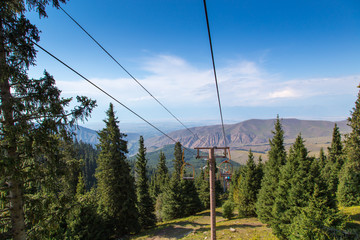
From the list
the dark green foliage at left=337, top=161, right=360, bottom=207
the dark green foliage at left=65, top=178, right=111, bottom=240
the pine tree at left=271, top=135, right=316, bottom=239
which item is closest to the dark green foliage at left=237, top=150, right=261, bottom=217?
the dark green foliage at left=337, top=161, right=360, bottom=207

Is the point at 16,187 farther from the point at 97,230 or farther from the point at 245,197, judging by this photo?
the point at 245,197

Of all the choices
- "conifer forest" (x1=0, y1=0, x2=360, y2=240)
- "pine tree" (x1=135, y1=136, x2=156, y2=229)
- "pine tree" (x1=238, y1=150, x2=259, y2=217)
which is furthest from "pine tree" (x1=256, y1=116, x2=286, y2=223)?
"pine tree" (x1=135, y1=136, x2=156, y2=229)

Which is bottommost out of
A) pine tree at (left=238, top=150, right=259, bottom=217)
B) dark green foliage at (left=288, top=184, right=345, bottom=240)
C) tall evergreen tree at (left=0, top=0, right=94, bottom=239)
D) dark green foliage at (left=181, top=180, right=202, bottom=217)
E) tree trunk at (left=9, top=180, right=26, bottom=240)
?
dark green foliage at (left=181, top=180, right=202, bottom=217)

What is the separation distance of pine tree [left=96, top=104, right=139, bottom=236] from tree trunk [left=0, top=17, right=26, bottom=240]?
17113mm

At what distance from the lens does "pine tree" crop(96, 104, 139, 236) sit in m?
23.2

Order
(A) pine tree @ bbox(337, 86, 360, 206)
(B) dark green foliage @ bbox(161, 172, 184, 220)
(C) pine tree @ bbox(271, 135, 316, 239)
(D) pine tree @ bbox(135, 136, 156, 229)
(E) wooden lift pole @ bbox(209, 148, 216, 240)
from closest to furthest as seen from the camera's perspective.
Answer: (E) wooden lift pole @ bbox(209, 148, 216, 240) → (C) pine tree @ bbox(271, 135, 316, 239) → (A) pine tree @ bbox(337, 86, 360, 206) → (D) pine tree @ bbox(135, 136, 156, 229) → (B) dark green foliage @ bbox(161, 172, 184, 220)

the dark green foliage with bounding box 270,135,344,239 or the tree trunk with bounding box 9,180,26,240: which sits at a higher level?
the tree trunk with bounding box 9,180,26,240

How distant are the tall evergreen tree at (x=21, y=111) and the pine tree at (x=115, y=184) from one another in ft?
56.0

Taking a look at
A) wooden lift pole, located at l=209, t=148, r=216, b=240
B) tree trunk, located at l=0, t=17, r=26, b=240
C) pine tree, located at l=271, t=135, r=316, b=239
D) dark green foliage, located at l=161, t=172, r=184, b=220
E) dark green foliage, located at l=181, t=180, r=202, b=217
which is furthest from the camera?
dark green foliage, located at l=181, t=180, r=202, b=217

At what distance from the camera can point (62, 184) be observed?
7637 millimetres

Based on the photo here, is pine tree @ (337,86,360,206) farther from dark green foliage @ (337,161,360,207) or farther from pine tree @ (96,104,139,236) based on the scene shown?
pine tree @ (96,104,139,236)

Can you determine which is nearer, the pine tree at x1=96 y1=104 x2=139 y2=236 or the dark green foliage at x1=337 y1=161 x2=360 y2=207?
the pine tree at x1=96 y1=104 x2=139 y2=236

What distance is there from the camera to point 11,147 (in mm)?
6160

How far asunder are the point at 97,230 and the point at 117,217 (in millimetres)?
4464
